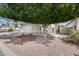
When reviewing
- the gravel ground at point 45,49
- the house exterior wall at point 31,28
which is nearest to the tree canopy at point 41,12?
the house exterior wall at point 31,28

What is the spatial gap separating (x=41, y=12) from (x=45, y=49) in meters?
0.36

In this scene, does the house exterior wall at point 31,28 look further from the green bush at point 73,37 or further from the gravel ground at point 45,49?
the green bush at point 73,37

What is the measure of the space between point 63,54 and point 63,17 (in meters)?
0.36

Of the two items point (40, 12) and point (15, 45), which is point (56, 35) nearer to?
point (40, 12)

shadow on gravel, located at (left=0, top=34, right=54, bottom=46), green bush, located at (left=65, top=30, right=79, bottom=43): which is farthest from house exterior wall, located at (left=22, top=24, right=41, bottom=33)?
green bush, located at (left=65, top=30, right=79, bottom=43)

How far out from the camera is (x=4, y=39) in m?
2.08

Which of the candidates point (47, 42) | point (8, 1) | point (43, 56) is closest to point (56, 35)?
point (47, 42)

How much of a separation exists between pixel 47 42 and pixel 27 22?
0.27 meters

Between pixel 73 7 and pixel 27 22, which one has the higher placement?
pixel 73 7

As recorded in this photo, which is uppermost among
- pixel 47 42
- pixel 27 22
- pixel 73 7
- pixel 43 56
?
pixel 73 7

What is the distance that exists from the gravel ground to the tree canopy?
0.22m

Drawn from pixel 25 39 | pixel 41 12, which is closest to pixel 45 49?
pixel 25 39

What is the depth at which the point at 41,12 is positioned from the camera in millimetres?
2080

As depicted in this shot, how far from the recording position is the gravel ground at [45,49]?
6.77 feet
